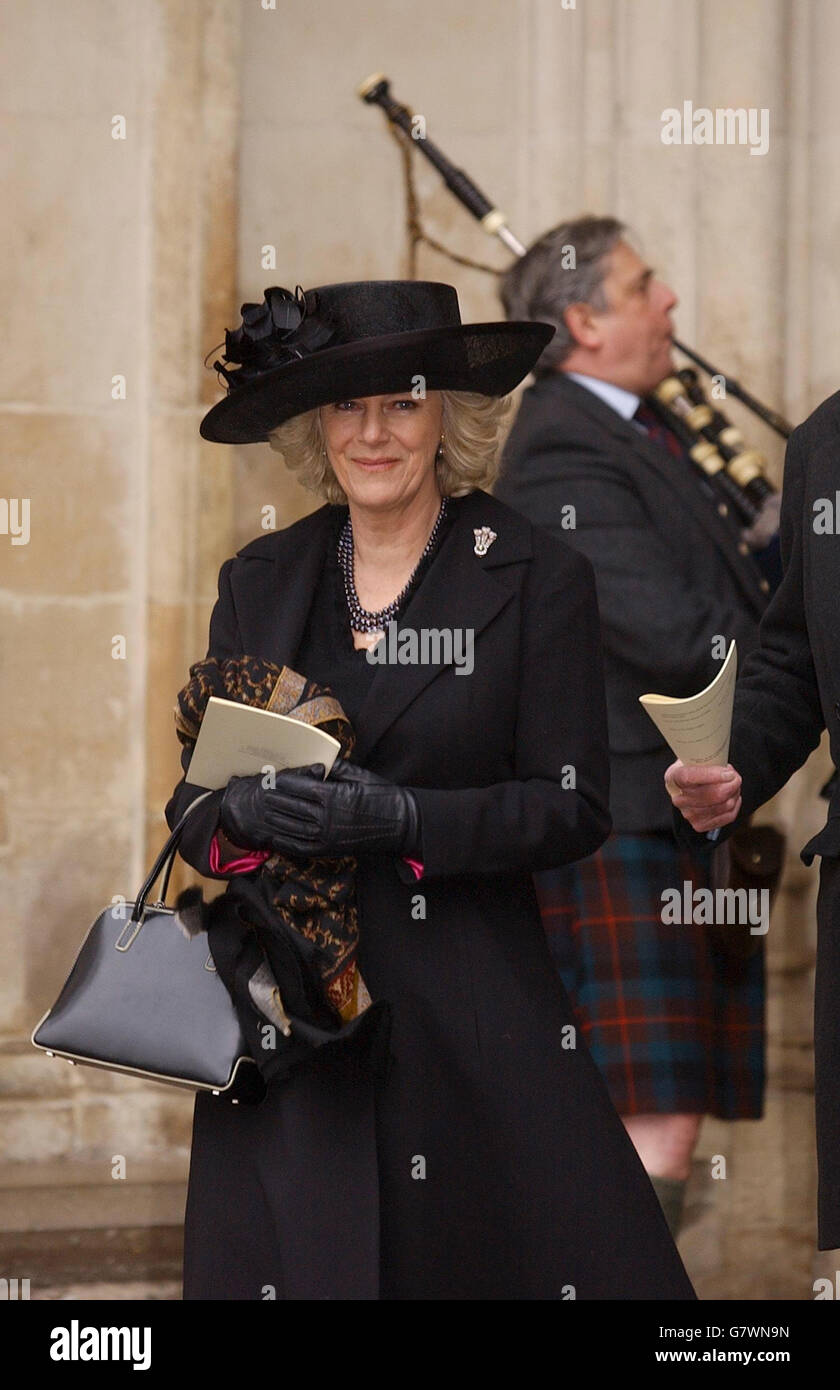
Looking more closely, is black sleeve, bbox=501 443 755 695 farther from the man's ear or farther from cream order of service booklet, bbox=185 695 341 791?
cream order of service booklet, bbox=185 695 341 791

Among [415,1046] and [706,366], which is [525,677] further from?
[706,366]

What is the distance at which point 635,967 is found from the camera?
4.13 meters

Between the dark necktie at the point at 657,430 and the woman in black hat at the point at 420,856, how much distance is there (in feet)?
5.19

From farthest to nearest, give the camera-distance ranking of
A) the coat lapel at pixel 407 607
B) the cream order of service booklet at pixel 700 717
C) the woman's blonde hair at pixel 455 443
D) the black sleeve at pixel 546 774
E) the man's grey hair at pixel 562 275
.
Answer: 1. the man's grey hair at pixel 562 275
2. the woman's blonde hair at pixel 455 443
3. the coat lapel at pixel 407 607
4. the black sleeve at pixel 546 774
5. the cream order of service booklet at pixel 700 717

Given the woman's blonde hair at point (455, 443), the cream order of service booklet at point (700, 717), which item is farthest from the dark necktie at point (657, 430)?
the cream order of service booklet at point (700, 717)

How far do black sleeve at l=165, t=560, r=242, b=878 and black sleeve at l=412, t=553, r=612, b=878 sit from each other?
0.30m

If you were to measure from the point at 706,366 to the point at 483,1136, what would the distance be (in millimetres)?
2412

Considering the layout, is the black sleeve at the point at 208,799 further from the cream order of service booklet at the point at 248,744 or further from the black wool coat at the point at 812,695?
the black wool coat at the point at 812,695

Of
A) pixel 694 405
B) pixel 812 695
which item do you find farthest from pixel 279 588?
pixel 694 405

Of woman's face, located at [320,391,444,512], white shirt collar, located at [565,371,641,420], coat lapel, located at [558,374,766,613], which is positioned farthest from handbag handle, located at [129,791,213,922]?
white shirt collar, located at [565,371,641,420]

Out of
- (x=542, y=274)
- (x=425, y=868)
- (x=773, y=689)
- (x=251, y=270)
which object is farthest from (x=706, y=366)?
(x=425, y=868)

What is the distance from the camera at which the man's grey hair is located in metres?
4.23

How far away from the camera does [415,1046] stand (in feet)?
8.70

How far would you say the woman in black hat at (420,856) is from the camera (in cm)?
256
